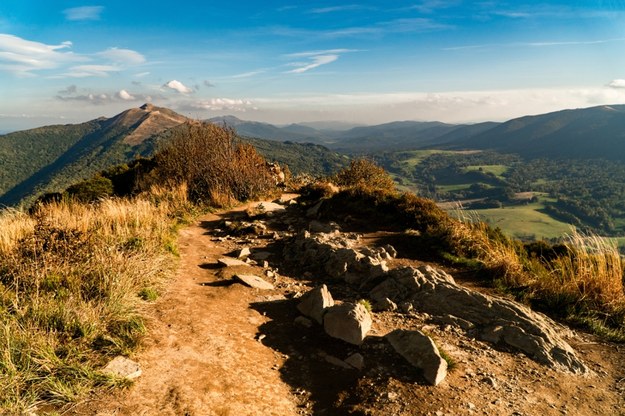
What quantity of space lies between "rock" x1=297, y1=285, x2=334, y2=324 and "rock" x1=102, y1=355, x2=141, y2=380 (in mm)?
3063

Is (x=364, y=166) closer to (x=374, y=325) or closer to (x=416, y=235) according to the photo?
(x=416, y=235)

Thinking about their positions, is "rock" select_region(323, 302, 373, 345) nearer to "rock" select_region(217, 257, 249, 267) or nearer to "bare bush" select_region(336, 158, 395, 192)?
"rock" select_region(217, 257, 249, 267)

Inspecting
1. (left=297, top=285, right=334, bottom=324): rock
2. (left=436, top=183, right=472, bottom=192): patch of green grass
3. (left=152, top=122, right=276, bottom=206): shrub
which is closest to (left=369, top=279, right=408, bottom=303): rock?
(left=297, top=285, right=334, bottom=324): rock

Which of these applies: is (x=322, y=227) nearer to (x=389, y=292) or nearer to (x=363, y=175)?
(x=389, y=292)

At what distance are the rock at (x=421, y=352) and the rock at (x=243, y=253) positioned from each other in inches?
209


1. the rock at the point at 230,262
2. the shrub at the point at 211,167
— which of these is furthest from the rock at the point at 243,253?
the shrub at the point at 211,167

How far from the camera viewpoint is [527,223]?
98.9 m

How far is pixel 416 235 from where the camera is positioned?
37.9 feet

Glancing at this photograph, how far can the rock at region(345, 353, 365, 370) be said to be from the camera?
519 centimetres

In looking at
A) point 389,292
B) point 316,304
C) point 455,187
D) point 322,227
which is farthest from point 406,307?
point 455,187

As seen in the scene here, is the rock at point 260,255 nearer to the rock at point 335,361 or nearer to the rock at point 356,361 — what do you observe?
the rock at point 335,361

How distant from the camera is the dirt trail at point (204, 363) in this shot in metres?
4.09

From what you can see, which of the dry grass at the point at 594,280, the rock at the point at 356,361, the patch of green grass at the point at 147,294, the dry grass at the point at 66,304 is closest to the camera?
the dry grass at the point at 66,304

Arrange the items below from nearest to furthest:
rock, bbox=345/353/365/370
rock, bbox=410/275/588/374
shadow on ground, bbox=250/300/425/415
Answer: shadow on ground, bbox=250/300/425/415
rock, bbox=345/353/365/370
rock, bbox=410/275/588/374
